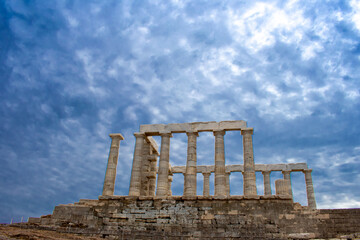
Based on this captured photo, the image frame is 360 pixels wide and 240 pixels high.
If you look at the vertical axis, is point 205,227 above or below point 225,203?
below

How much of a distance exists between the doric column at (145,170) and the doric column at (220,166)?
25.5 ft

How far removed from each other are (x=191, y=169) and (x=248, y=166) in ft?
16.8

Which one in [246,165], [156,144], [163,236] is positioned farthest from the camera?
[156,144]

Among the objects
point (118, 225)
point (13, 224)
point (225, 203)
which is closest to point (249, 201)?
point (225, 203)

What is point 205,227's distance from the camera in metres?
19.9

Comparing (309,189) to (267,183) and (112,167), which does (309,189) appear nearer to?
(267,183)

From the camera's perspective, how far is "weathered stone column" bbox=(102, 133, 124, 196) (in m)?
27.1

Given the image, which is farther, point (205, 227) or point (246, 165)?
point (246, 165)

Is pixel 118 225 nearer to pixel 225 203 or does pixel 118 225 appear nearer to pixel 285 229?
pixel 225 203

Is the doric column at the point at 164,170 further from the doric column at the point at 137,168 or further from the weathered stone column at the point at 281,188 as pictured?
the weathered stone column at the point at 281,188

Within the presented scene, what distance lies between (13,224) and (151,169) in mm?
14166

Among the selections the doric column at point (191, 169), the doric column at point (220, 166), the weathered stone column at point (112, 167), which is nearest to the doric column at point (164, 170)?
the doric column at point (191, 169)

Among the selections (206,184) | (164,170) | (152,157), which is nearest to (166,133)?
(164,170)

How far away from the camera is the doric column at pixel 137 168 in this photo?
86.8 feet
